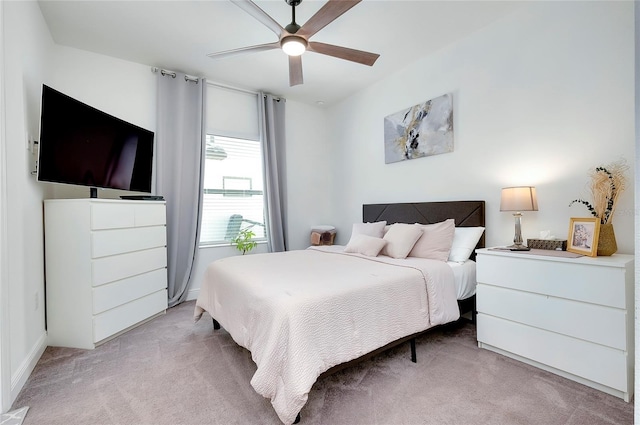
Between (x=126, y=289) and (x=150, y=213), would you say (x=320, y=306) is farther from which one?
(x=150, y=213)

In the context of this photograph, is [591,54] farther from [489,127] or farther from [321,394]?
[321,394]

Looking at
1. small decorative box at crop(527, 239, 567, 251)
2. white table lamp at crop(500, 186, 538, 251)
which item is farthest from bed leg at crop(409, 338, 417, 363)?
small decorative box at crop(527, 239, 567, 251)

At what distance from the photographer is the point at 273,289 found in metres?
1.74

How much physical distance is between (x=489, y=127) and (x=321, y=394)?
272 cm

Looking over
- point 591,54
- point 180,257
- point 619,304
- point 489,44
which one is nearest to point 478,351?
point 619,304

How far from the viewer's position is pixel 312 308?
5.03 feet

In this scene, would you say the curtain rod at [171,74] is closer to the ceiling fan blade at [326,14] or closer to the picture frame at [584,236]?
the ceiling fan blade at [326,14]

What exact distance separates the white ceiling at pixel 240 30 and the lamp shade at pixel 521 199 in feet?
5.24

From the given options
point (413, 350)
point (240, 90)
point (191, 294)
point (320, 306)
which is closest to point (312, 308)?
point (320, 306)

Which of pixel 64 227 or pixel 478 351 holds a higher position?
pixel 64 227

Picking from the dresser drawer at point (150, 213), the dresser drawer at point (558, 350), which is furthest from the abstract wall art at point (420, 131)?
the dresser drawer at point (150, 213)

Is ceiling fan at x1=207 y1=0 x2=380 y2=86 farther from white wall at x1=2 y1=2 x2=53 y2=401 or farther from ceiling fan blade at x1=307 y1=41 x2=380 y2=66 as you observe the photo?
white wall at x1=2 y1=2 x2=53 y2=401

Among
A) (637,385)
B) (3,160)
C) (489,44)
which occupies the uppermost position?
(489,44)

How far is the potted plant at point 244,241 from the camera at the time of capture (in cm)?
398
